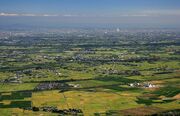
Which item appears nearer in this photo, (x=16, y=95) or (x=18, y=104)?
(x=18, y=104)

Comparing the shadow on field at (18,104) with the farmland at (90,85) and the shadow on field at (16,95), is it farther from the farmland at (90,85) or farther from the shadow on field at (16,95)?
the shadow on field at (16,95)

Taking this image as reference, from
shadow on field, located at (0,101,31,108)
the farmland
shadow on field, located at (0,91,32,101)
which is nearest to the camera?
the farmland

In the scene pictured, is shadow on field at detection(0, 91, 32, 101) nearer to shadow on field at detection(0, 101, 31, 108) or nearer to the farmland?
the farmland

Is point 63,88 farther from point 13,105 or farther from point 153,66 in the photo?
point 153,66

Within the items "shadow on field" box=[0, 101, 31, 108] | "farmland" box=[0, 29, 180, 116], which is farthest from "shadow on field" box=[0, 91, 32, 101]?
"shadow on field" box=[0, 101, 31, 108]

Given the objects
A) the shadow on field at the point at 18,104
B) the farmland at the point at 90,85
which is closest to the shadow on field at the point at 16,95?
the farmland at the point at 90,85

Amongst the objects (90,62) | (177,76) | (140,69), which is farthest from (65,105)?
(90,62)

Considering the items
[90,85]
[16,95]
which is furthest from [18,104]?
[90,85]

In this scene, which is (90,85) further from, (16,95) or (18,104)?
(18,104)

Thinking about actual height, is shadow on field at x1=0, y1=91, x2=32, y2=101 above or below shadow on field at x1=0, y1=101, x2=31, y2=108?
below

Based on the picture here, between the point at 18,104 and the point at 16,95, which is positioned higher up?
the point at 18,104

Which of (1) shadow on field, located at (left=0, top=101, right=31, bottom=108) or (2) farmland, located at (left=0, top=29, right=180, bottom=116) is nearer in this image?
(2) farmland, located at (left=0, top=29, right=180, bottom=116)
